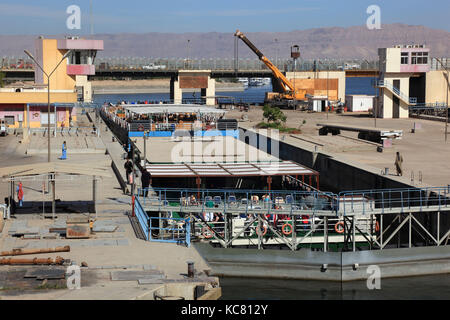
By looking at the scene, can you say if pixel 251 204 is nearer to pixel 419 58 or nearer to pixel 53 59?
pixel 53 59

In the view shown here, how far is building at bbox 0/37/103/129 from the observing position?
70.3 meters

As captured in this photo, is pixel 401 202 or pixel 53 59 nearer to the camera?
pixel 401 202

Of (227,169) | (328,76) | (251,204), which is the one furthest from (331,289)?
(328,76)

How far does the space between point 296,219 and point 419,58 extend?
58.1 meters

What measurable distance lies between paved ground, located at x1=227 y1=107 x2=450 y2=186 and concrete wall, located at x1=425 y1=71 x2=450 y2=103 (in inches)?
480

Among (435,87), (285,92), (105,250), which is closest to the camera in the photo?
(105,250)

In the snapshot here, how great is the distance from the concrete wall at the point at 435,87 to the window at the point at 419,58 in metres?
4.00

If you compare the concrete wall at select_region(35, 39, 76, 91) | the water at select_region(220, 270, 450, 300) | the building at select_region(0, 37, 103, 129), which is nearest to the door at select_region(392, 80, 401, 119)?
the building at select_region(0, 37, 103, 129)

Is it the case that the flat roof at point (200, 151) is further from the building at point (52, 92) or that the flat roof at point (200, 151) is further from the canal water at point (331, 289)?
the canal water at point (331, 289)

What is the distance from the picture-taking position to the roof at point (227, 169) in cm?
3778

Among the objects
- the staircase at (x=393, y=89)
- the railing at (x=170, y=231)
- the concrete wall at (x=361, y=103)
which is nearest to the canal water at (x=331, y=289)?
the railing at (x=170, y=231)

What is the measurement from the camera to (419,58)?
86.8 meters

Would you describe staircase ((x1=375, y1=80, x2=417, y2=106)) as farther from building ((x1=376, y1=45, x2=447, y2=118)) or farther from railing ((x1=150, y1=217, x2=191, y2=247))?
railing ((x1=150, y1=217, x2=191, y2=247))
